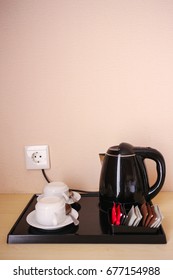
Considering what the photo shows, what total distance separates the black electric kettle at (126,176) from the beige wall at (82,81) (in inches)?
6.7

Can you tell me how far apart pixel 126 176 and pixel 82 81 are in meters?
0.38

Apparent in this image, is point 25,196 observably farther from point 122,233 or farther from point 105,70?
point 105,70

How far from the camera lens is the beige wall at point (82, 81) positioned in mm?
784

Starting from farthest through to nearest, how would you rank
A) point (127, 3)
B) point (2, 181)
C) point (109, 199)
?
point (2, 181) < point (127, 3) < point (109, 199)

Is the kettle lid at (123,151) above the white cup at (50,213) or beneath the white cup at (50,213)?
above

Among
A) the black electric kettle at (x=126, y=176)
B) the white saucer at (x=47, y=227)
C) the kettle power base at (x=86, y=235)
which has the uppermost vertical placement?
the black electric kettle at (x=126, y=176)

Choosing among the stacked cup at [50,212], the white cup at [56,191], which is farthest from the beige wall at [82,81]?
the stacked cup at [50,212]

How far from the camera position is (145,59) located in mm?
795

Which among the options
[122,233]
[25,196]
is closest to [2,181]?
[25,196]

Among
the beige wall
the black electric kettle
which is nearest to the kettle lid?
the black electric kettle

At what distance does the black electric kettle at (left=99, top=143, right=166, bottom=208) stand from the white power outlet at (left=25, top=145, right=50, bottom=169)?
26cm

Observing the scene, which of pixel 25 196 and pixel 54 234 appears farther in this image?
pixel 25 196

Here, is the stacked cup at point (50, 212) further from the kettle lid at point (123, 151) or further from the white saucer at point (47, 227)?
the kettle lid at point (123, 151)
